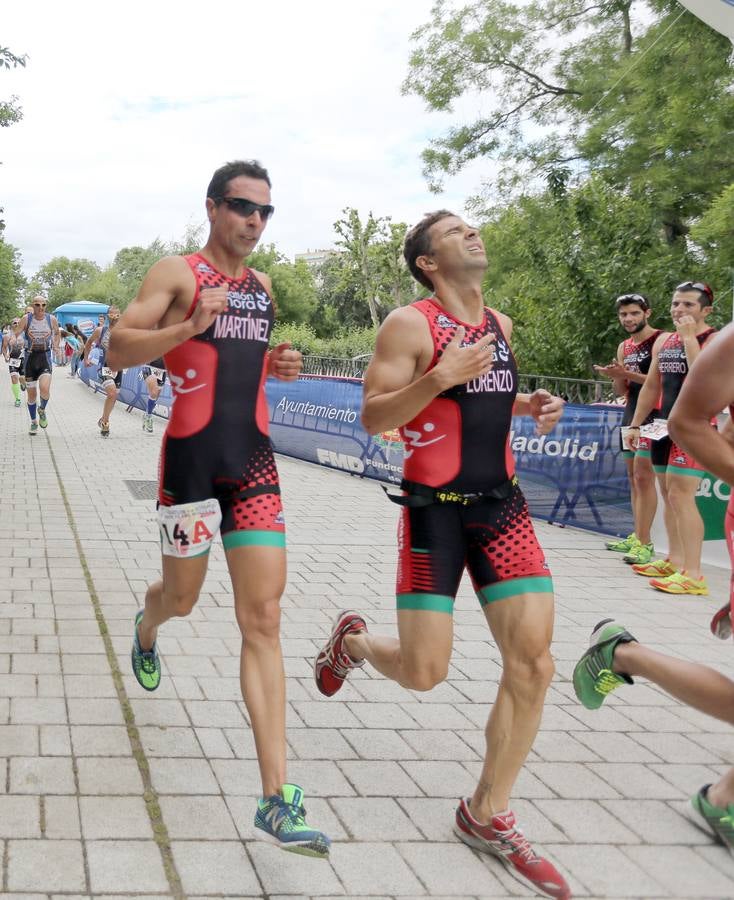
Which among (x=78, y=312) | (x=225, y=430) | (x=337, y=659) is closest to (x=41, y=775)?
(x=337, y=659)

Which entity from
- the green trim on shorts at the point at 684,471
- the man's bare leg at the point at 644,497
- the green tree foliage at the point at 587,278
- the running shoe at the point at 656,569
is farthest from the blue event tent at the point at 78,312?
the green trim on shorts at the point at 684,471

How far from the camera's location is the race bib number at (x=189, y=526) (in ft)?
12.1

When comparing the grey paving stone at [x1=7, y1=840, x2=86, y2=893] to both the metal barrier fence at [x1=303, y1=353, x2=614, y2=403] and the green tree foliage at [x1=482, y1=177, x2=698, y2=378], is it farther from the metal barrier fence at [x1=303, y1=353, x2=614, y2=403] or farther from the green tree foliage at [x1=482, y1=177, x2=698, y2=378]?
the green tree foliage at [x1=482, y1=177, x2=698, y2=378]

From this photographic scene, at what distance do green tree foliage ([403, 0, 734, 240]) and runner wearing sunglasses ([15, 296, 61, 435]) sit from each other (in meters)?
11.1

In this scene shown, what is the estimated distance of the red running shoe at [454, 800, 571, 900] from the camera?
3.10 m

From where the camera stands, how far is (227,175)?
3.88 meters

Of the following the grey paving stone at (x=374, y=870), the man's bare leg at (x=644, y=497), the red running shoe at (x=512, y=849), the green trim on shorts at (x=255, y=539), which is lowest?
the grey paving stone at (x=374, y=870)

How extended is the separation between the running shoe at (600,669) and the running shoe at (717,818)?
0.44 meters

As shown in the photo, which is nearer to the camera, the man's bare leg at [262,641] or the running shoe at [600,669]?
the man's bare leg at [262,641]

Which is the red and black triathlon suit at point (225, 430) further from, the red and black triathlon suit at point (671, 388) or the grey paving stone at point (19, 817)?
the red and black triathlon suit at point (671, 388)

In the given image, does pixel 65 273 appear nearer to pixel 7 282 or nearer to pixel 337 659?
pixel 7 282

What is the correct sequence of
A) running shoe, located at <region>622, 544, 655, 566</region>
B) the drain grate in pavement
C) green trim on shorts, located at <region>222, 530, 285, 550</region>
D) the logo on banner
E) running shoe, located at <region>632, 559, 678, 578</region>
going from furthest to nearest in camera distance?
the logo on banner, the drain grate in pavement, running shoe, located at <region>622, 544, 655, 566</region>, running shoe, located at <region>632, 559, 678, 578</region>, green trim on shorts, located at <region>222, 530, 285, 550</region>

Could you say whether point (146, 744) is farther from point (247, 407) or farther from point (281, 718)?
point (247, 407)

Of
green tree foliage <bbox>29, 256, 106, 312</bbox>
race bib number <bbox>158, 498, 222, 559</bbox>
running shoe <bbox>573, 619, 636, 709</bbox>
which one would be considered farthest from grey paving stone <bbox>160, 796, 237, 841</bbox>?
green tree foliage <bbox>29, 256, 106, 312</bbox>
